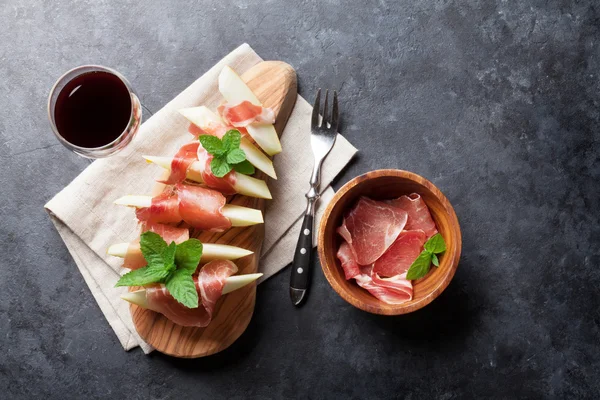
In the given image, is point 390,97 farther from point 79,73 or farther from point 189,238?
point 79,73

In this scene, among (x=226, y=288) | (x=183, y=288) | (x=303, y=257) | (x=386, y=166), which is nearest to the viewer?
(x=183, y=288)

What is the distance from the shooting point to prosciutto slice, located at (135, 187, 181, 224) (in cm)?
183

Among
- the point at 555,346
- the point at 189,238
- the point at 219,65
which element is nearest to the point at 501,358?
the point at 555,346

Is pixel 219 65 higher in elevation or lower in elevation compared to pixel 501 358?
higher

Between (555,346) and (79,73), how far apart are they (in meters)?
1.84

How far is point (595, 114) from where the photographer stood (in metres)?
2.10

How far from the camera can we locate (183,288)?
1745 mm

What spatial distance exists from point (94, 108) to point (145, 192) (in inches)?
13.0

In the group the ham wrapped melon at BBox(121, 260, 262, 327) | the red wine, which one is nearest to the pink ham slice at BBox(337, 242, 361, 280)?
the ham wrapped melon at BBox(121, 260, 262, 327)

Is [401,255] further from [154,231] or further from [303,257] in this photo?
[154,231]

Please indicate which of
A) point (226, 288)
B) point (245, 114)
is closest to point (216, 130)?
point (245, 114)

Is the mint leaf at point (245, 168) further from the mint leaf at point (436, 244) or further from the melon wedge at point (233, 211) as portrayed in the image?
the mint leaf at point (436, 244)

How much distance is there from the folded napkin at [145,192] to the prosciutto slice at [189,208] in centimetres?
18

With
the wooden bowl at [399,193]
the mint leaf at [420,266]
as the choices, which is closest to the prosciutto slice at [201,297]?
the wooden bowl at [399,193]
